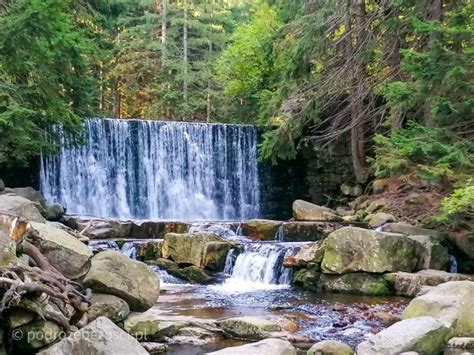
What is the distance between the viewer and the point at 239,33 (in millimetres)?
24781

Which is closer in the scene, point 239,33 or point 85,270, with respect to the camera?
point 85,270

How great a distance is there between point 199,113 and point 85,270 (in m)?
22.0

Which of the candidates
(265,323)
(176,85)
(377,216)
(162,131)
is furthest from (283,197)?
(265,323)

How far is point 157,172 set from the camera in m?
18.8

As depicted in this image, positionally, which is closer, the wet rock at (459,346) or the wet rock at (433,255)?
the wet rock at (459,346)

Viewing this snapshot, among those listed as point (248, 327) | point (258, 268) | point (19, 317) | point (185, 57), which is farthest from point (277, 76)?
point (19, 317)

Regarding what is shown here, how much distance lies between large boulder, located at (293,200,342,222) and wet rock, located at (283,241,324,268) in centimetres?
413

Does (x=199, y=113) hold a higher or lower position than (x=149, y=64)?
lower

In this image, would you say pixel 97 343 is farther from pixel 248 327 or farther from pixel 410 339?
pixel 410 339

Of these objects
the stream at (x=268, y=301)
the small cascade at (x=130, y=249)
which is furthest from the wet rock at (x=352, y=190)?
the small cascade at (x=130, y=249)

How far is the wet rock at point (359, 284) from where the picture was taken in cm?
1012

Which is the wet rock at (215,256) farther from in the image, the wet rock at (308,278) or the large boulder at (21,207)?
the large boulder at (21,207)

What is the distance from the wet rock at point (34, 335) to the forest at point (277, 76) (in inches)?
197

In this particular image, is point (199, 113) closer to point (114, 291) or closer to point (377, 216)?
point (377, 216)
